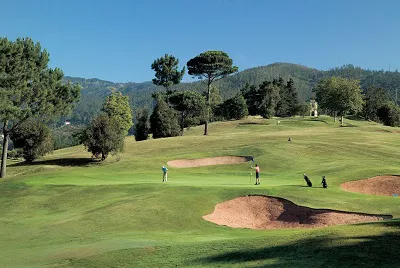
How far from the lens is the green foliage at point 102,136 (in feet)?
189

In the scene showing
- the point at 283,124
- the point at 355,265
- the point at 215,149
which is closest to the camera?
the point at 355,265

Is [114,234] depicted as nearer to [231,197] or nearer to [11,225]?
[11,225]

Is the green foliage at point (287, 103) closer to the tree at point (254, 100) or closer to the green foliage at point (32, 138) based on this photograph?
the tree at point (254, 100)

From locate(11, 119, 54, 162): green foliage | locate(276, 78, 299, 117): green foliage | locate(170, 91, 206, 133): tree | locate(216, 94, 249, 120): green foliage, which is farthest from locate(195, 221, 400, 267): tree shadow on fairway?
locate(276, 78, 299, 117): green foliage

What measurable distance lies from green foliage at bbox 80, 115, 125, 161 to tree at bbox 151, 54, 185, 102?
185 feet

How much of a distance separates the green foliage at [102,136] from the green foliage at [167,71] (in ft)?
185

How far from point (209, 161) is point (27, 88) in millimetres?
26302

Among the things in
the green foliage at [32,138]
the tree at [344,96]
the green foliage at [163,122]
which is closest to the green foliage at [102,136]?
the green foliage at [32,138]

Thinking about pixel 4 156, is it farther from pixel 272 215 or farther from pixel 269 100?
pixel 269 100

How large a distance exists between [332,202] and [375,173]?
46.5ft

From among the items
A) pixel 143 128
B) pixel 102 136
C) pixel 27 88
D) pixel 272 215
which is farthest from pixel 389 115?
pixel 272 215

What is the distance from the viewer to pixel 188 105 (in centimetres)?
10619

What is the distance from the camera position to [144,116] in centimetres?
11356

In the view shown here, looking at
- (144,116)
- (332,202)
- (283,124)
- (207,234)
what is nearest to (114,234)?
(207,234)
